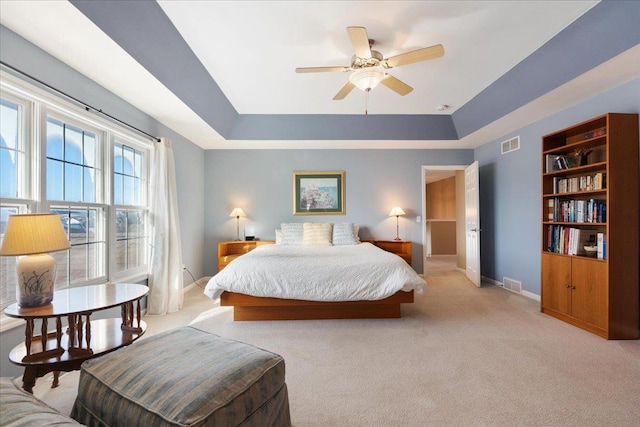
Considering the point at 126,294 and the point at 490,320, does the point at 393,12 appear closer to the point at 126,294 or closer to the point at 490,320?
the point at 126,294

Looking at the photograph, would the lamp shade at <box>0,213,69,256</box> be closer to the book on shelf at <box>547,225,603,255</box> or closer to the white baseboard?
the book on shelf at <box>547,225,603,255</box>

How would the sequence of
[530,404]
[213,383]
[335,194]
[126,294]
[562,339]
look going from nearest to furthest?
[213,383], [530,404], [126,294], [562,339], [335,194]

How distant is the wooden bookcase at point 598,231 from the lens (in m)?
2.52

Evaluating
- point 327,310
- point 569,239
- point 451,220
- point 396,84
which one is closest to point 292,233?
point 327,310

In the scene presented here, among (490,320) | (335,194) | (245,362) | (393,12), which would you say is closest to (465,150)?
(335,194)

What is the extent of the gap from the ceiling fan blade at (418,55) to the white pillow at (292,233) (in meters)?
3.03

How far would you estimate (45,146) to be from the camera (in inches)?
83.3

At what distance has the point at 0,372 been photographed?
5.86 feet

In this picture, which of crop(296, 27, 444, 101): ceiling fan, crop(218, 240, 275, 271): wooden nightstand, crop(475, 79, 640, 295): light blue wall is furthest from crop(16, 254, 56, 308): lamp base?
crop(475, 79, 640, 295): light blue wall

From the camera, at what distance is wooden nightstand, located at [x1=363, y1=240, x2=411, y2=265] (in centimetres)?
486

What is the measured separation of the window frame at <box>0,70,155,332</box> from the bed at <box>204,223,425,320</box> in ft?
3.41

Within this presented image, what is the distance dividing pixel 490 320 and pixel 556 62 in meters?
2.56

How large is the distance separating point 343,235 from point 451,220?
14.4ft

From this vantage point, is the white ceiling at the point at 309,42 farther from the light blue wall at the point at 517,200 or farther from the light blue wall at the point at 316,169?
the light blue wall at the point at 316,169
